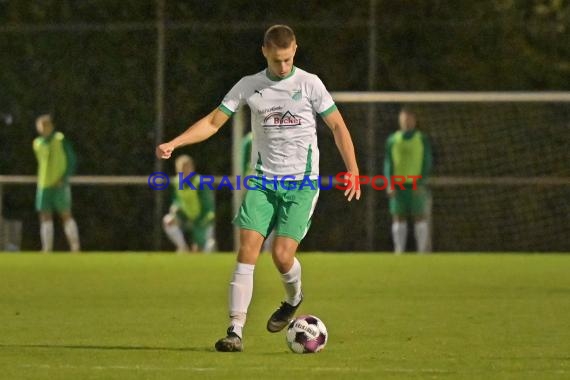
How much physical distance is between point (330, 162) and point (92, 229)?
3612mm

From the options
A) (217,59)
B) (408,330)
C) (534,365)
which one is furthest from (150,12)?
(534,365)

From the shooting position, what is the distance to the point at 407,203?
22.5m

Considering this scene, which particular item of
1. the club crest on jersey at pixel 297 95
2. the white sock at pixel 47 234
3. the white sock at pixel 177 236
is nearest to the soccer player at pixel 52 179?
the white sock at pixel 47 234

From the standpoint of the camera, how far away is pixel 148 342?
32.6 ft

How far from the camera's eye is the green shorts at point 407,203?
22453 mm

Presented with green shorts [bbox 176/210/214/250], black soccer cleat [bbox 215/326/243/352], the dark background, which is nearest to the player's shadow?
black soccer cleat [bbox 215/326/243/352]

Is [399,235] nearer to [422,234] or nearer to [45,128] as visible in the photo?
[422,234]

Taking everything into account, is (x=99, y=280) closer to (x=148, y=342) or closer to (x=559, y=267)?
(x=559, y=267)

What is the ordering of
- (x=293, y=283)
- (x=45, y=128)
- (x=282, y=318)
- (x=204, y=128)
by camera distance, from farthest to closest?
1. (x=45, y=128)
2. (x=282, y=318)
3. (x=293, y=283)
4. (x=204, y=128)

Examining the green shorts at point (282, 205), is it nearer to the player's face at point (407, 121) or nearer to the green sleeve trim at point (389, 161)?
the player's face at point (407, 121)

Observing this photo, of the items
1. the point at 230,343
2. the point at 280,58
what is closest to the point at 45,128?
the point at 280,58

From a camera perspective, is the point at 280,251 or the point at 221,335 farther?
the point at 221,335

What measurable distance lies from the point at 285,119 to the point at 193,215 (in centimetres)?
1388

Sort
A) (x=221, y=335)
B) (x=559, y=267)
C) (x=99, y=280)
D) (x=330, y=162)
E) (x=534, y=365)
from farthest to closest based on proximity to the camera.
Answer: (x=330, y=162) < (x=559, y=267) < (x=99, y=280) < (x=221, y=335) < (x=534, y=365)
